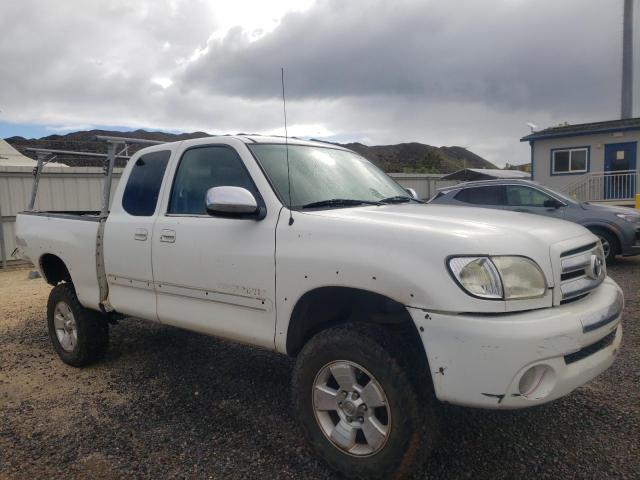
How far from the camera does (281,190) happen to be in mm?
3307

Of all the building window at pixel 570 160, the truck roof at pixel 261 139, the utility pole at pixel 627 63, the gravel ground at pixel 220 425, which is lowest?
the gravel ground at pixel 220 425

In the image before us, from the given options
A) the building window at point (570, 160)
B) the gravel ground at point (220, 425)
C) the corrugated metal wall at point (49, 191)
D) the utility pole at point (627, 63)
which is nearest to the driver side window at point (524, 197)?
the gravel ground at point (220, 425)

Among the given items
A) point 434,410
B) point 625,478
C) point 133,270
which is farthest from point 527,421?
point 133,270

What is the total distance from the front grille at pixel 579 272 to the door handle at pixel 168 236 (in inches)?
98.4

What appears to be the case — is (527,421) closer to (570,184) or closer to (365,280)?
(365,280)

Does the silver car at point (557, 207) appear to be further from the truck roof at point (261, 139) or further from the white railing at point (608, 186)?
the white railing at point (608, 186)

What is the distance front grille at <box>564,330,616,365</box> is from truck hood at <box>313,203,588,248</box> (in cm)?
56

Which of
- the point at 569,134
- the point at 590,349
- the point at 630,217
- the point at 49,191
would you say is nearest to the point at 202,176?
the point at 590,349

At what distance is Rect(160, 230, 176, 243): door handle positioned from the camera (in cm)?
372

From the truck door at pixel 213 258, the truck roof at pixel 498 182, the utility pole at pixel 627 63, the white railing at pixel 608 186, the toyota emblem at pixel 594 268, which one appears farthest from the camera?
the utility pole at pixel 627 63

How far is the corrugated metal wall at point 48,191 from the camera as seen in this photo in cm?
1198

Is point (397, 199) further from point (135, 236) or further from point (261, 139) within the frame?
point (135, 236)

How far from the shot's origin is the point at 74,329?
16.0 feet

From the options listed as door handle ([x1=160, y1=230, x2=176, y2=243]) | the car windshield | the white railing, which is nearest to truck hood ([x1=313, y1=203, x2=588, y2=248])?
the car windshield
